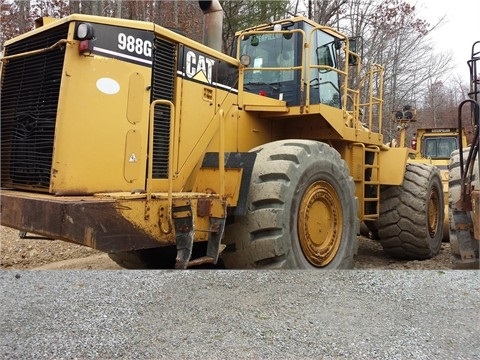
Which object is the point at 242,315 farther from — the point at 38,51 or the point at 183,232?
the point at 38,51

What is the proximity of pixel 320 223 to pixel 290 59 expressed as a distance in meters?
2.00

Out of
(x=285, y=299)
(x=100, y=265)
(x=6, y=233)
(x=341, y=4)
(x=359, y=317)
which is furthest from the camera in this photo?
(x=341, y=4)

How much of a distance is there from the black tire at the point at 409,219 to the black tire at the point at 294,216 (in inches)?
82.7

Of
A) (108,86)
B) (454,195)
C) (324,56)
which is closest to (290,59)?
(324,56)

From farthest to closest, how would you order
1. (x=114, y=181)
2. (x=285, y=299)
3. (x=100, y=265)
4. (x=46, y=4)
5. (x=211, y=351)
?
1. (x=46, y=4)
2. (x=100, y=265)
3. (x=114, y=181)
4. (x=285, y=299)
5. (x=211, y=351)

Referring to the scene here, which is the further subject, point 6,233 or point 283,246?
point 6,233

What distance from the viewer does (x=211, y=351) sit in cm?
254

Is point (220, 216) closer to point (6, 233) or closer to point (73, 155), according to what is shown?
point (73, 155)

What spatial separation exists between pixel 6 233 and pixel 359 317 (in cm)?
721

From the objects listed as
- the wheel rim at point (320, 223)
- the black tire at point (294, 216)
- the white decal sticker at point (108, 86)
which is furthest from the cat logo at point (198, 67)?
the wheel rim at point (320, 223)

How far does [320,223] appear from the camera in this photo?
4.48 meters

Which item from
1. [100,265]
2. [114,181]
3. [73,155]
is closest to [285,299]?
[114,181]

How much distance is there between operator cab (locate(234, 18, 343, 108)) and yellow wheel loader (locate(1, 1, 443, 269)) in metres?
0.02

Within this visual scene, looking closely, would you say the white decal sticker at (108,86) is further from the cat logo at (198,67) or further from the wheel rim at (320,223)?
the wheel rim at (320,223)
